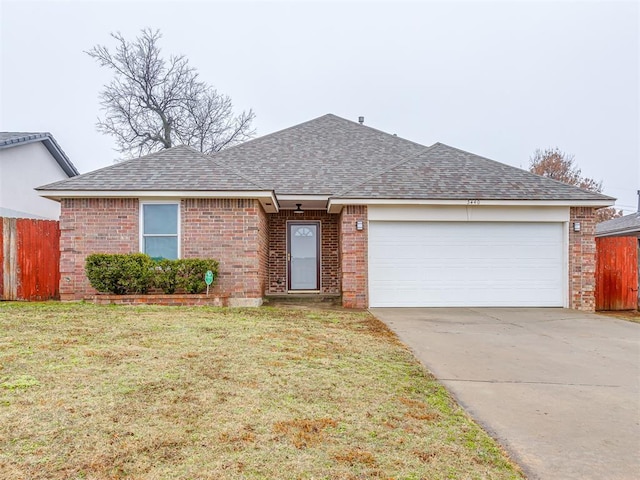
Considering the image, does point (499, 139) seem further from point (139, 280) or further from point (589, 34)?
point (139, 280)

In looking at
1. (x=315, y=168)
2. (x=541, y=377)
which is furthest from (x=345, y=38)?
(x=541, y=377)

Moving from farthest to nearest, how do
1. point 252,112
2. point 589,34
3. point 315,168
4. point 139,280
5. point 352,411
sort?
point 252,112
point 589,34
point 315,168
point 139,280
point 352,411

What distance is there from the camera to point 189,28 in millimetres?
21641

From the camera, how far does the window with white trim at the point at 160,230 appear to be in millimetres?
10273

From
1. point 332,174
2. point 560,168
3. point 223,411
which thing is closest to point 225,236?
point 332,174

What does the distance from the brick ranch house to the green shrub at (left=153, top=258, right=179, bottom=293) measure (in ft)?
2.45

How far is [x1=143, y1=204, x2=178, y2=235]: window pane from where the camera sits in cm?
1028

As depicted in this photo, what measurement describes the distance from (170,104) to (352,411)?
2664cm

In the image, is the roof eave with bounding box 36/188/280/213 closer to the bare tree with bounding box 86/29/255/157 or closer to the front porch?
the front porch

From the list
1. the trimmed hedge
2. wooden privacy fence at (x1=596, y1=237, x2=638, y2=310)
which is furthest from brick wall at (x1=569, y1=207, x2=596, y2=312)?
the trimmed hedge

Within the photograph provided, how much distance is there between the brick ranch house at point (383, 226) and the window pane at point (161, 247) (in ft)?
0.08

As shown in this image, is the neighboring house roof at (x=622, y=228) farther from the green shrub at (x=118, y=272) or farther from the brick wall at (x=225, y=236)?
the green shrub at (x=118, y=272)

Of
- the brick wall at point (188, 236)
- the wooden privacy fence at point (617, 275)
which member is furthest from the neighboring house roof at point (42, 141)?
the wooden privacy fence at point (617, 275)

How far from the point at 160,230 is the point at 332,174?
5433mm
